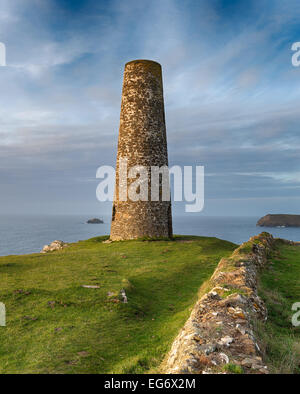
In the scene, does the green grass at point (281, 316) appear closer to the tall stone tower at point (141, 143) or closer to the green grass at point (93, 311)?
the green grass at point (93, 311)

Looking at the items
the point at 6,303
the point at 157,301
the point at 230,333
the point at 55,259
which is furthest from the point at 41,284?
the point at 230,333

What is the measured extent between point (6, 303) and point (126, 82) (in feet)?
77.1

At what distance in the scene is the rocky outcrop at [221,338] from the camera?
17.2ft

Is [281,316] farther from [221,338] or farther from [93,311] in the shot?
[93,311]

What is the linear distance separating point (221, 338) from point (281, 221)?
18494 cm

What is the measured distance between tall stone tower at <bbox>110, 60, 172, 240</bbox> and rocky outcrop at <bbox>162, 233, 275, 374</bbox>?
18610 mm

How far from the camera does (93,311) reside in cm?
1138

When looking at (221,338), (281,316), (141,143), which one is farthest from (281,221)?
(221,338)

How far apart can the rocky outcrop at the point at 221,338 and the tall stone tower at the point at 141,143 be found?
18610 millimetres

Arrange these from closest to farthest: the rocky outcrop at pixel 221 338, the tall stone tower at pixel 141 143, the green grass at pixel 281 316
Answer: the rocky outcrop at pixel 221 338
the green grass at pixel 281 316
the tall stone tower at pixel 141 143

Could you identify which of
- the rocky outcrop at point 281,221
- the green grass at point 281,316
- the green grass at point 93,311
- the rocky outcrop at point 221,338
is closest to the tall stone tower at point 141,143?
the green grass at point 93,311

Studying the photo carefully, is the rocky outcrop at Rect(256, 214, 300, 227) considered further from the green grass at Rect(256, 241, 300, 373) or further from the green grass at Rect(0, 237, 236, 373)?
the green grass at Rect(0, 237, 236, 373)

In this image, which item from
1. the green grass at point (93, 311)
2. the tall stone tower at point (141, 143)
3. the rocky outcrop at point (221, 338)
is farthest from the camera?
the tall stone tower at point (141, 143)
